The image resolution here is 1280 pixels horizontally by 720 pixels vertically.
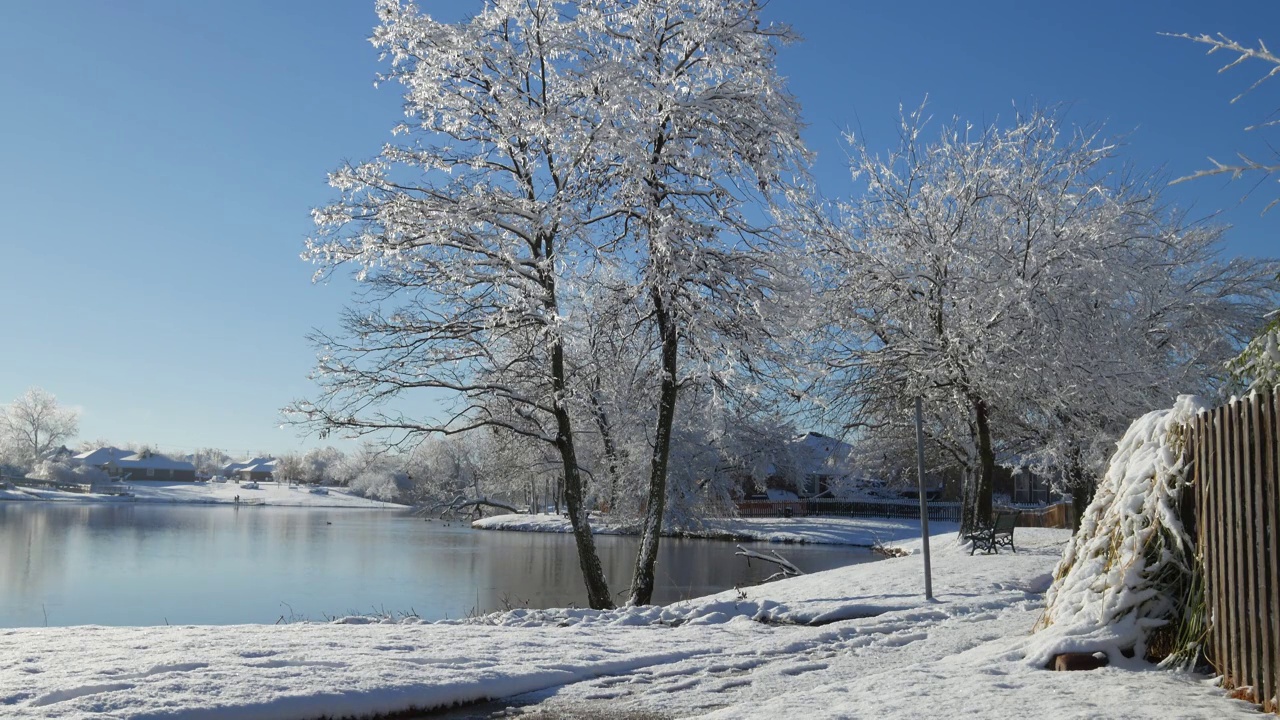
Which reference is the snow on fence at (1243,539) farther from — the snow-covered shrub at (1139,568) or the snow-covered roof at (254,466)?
the snow-covered roof at (254,466)

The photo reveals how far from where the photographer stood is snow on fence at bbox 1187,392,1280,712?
513 centimetres

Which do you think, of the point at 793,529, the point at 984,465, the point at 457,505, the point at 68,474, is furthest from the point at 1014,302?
the point at 68,474

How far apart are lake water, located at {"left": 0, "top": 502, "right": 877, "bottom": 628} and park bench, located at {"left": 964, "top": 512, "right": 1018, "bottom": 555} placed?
533 cm

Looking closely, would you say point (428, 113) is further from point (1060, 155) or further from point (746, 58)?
point (1060, 155)

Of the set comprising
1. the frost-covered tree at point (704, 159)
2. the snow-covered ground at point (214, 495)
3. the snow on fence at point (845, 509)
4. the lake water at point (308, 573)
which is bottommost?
the snow-covered ground at point (214, 495)

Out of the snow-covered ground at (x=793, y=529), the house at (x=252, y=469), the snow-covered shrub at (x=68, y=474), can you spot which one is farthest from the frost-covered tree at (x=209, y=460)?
the snow-covered ground at (x=793, y=529)

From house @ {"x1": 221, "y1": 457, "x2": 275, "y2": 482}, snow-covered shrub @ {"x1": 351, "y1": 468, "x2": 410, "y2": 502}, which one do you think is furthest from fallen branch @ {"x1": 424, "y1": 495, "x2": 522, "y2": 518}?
house @ {"x1": 221, "y1": 457, "x2": 275, "y2": 482}

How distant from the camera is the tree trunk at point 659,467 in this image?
15.3 meters

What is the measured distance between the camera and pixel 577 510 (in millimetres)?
16047

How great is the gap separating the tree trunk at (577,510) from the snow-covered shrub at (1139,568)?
961 cm

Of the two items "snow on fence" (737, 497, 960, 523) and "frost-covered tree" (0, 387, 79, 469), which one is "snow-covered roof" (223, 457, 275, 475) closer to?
"frost-covered tree" (0, 387, 79, 469)

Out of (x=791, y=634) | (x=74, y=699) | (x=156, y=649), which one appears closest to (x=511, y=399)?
(x=791, y=634)

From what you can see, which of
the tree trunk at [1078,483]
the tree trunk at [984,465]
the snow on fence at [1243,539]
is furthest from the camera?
the tree trunk at [1078,483]

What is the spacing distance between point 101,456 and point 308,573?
446 feet
